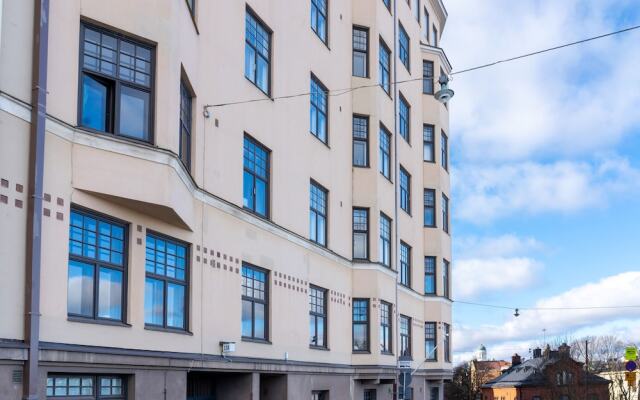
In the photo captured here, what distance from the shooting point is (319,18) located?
23734 mm

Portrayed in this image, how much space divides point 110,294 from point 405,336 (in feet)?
60.8

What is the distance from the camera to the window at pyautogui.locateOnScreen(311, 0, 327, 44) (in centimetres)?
2319

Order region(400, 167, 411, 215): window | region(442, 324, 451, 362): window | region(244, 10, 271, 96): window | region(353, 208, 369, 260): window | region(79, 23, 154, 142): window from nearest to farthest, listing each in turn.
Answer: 1. region(79, 23, 154, 142): window
2. region(244, 10, 271, 96): window
3. region(353, 208, 369, 260): window
4. region(400, 167, 411, 215): window
5. region(442, 324, 451, 362): window

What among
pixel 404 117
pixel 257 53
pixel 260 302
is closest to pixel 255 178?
pixel 260 302

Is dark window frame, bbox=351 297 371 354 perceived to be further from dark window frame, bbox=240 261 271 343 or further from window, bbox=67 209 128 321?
window, bbox=67 209 128 321

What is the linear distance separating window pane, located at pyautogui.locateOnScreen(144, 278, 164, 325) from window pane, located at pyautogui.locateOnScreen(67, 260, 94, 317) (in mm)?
1464

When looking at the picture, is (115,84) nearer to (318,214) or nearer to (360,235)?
(318,214)

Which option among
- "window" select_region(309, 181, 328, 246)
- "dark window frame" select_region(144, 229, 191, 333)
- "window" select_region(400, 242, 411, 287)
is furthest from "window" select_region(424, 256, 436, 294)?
"dark window frame" select_region(144, 229, 191, 333)

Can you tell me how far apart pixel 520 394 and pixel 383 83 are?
75747 millimetres

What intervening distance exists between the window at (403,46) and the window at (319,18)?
6.65m

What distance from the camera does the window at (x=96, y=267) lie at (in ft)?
39.8

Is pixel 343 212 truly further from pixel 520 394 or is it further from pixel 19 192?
pixel 520 394

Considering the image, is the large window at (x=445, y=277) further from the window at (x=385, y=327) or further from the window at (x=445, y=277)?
the window at (x=385, y=327)

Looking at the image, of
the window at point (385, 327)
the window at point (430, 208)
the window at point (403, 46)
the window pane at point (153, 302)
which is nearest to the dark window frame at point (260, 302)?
the window pane at point (153, 302)
